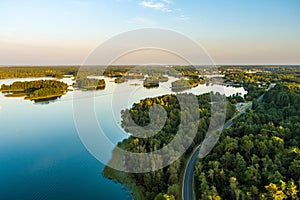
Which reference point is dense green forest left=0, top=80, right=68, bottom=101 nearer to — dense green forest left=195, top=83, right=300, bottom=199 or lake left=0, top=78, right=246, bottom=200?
lake left=0, top=78, right=246, bottom=200

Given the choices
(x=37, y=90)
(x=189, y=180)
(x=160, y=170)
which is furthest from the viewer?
(x=37, y=90)

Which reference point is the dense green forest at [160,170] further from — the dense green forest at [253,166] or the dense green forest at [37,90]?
the dense green forest at [37,90]

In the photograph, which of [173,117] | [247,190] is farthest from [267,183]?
[173,117]

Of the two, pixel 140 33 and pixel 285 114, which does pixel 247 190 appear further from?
pixel 285 114

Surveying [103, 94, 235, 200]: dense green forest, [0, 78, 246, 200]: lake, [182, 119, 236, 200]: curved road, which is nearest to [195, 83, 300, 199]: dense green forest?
[182, 119, 236, 200]: curved road

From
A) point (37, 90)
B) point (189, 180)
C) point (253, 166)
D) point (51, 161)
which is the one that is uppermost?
point (37, 90)

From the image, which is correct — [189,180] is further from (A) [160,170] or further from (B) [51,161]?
(B) [51,161]

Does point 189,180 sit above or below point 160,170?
below

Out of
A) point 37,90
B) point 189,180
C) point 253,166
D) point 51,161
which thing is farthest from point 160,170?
point 37,90
